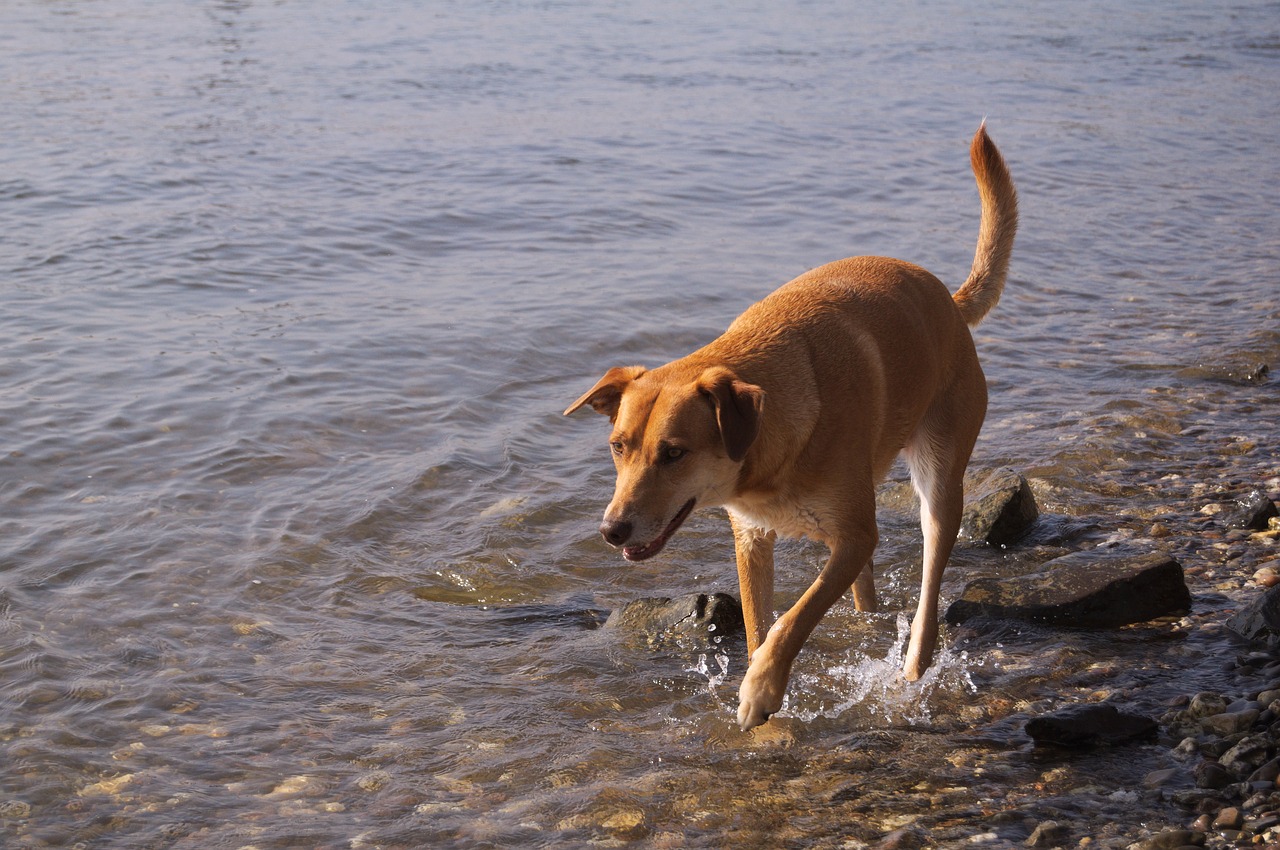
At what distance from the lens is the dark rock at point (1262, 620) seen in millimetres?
5391

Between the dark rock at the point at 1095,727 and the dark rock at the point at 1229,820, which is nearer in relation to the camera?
the dark rock at the point at 1229,820

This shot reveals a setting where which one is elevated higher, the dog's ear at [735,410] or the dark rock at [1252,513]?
the dog's ear at [735,410]

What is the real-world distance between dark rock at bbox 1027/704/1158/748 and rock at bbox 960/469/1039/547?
85.5 inches

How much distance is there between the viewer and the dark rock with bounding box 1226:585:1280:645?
5391 mm

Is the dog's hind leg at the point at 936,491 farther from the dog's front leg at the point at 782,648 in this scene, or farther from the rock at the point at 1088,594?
the dog's front leg at the point at 782,648

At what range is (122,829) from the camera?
4.57 metres

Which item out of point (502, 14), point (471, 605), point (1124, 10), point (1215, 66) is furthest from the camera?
point (1124, 10)

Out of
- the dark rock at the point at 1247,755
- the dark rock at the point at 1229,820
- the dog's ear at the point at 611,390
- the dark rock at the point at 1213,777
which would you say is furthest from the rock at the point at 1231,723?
the dog's ear at the point at 611,390

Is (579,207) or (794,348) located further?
(579,207)

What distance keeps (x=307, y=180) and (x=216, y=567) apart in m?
9.75

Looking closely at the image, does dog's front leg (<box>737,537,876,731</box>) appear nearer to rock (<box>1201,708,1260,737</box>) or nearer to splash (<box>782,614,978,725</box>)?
splash (<box>782,614,978,725</box>)

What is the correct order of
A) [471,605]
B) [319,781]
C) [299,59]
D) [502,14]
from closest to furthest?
[319,781]
[471,605]
[299,59]
[502,14]

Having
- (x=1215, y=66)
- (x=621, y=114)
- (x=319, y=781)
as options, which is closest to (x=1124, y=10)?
(x=1215, y=66)

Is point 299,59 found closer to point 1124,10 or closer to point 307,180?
point 307,180
